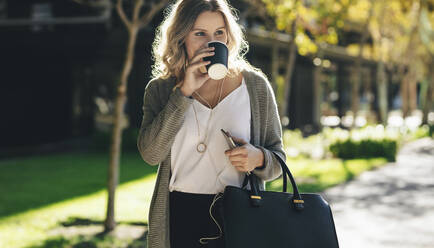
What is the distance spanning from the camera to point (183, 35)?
2.31m

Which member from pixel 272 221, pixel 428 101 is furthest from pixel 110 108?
pixel 272 221

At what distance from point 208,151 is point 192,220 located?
31 cm

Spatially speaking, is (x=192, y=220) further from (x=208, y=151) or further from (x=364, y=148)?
(x=364, y=148)

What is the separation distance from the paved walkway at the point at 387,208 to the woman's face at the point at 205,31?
13.9ft

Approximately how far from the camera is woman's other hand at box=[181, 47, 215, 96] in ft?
7.00

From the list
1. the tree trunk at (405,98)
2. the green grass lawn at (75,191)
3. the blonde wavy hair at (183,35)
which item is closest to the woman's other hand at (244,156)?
the blonde wavy hair at (183,35)

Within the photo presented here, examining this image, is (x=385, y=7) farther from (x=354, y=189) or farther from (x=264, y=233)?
(x=264, y=233)

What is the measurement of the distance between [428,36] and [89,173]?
61.3 ft

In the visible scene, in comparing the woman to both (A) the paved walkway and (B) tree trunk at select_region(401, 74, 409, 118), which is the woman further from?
(B) tree trunk at select_region(401, 74, 409, 118)

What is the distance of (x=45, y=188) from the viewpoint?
10328mm

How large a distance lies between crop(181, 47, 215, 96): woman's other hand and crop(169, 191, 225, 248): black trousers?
46 cm

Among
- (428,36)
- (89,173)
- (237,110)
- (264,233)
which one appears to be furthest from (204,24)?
(428,36)

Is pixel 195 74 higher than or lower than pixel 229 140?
higher

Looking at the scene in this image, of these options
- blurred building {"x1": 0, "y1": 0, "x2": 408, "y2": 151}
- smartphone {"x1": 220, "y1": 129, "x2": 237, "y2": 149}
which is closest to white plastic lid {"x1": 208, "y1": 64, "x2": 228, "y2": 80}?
smartphone {"x1": 220, "y1": 129, "x2": 237, "y2": 149}
